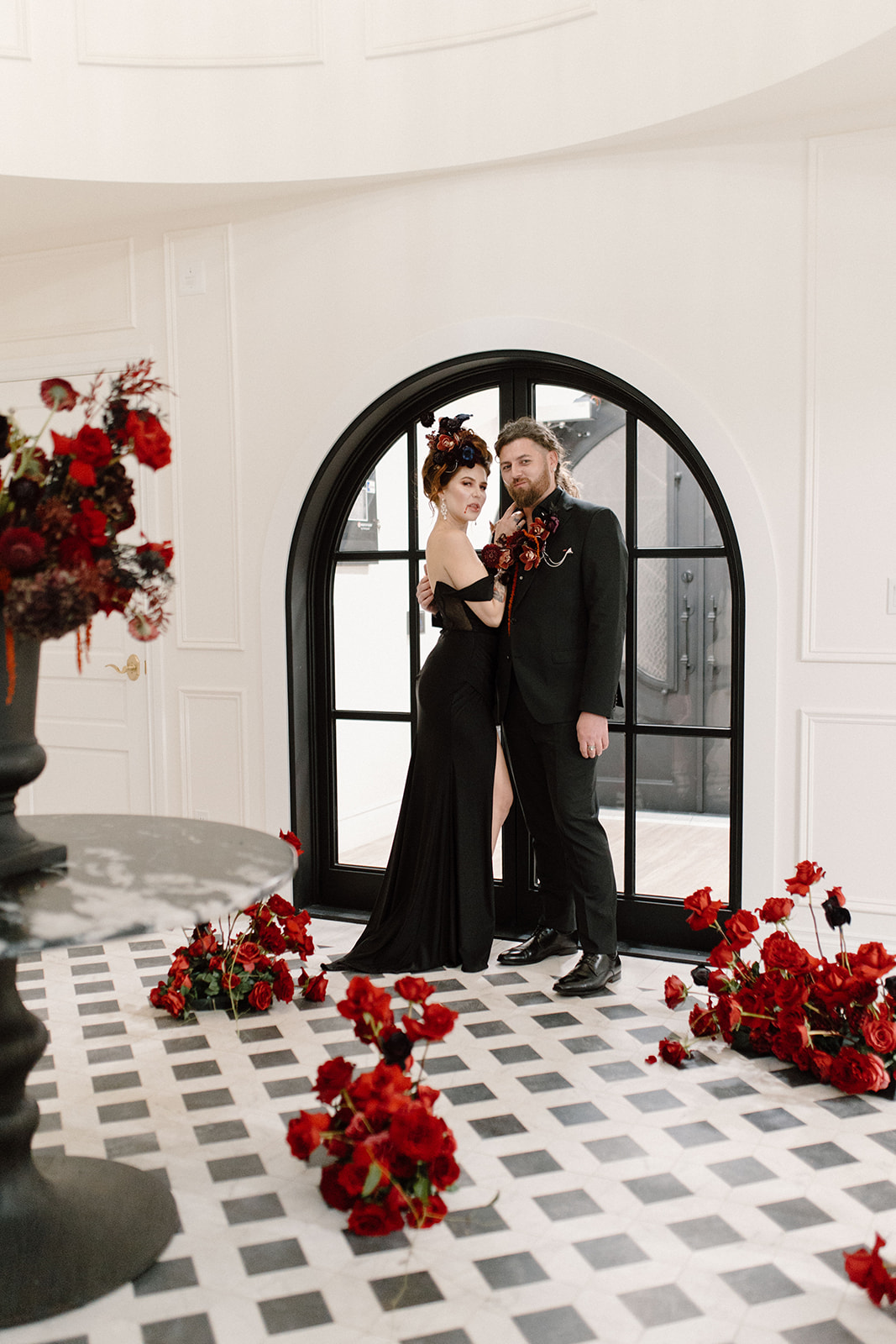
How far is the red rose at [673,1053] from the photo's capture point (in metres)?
3.09

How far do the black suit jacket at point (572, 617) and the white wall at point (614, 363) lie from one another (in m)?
0.52

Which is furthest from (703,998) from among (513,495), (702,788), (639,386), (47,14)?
(47,14)

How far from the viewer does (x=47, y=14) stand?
4.15 m

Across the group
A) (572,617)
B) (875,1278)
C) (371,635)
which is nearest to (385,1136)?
(875,1278)

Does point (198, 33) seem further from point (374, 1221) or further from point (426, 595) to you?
point (374, 1221)

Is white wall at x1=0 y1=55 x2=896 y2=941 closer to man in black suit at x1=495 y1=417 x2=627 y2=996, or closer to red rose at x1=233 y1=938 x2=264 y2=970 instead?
man in black suit at x1=495 y1=417 x2=627 y2=996

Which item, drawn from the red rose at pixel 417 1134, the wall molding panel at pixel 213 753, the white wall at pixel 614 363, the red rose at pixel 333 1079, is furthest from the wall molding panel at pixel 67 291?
the red rose at pixel 417 1134

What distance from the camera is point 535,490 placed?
12.3 feet

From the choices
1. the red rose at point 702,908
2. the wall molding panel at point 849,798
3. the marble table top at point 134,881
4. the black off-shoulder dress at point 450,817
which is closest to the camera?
the marble table top at point 134,881

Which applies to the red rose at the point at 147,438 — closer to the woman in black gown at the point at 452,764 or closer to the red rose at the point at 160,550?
the red rose at the point at 160,550

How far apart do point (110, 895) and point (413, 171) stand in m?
3.13

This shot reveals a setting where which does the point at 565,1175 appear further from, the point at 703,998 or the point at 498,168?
the point at 498,168

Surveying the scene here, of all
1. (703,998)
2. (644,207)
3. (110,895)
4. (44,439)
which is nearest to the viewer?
(110,895)

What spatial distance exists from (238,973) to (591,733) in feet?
4.44
